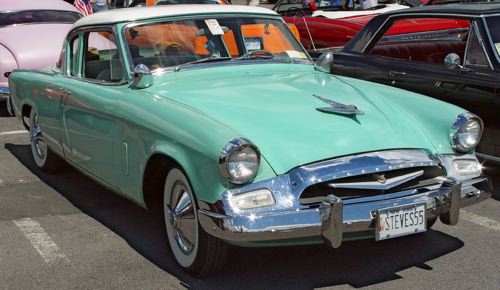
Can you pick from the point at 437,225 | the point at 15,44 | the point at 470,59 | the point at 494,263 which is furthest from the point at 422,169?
the point at 15,44

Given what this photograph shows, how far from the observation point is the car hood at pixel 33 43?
871 cm

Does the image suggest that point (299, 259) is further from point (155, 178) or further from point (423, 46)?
point (423, 46)


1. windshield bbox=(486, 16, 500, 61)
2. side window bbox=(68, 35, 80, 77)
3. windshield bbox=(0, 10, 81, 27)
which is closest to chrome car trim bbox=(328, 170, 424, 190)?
windshield bbox=(486, 16, 500, 61)

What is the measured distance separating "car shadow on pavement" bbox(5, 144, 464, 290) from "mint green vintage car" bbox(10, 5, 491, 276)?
21 centimetres

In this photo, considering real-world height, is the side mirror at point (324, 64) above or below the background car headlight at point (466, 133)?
above

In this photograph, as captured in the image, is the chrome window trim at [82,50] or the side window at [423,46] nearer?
the chrome window trim at [82,50]

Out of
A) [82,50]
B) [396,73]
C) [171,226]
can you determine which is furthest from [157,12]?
[396,73]

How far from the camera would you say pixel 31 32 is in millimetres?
9281

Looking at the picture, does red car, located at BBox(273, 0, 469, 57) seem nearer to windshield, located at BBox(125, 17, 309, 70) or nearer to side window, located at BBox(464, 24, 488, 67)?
side window, located at BBox(464, 24, 488, 67)

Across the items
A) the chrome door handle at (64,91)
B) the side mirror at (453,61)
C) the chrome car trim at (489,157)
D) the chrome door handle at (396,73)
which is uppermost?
the side mirror at (453,61)

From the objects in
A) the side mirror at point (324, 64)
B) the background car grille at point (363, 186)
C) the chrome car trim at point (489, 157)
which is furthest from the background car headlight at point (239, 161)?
the chrome car trim at point (489, 157)

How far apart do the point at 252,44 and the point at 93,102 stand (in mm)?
1214

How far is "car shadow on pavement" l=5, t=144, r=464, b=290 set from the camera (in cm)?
389

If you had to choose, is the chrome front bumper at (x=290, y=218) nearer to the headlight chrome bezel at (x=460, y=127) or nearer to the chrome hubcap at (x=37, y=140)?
the headlight chrome bezel at (x=460, y=127)
